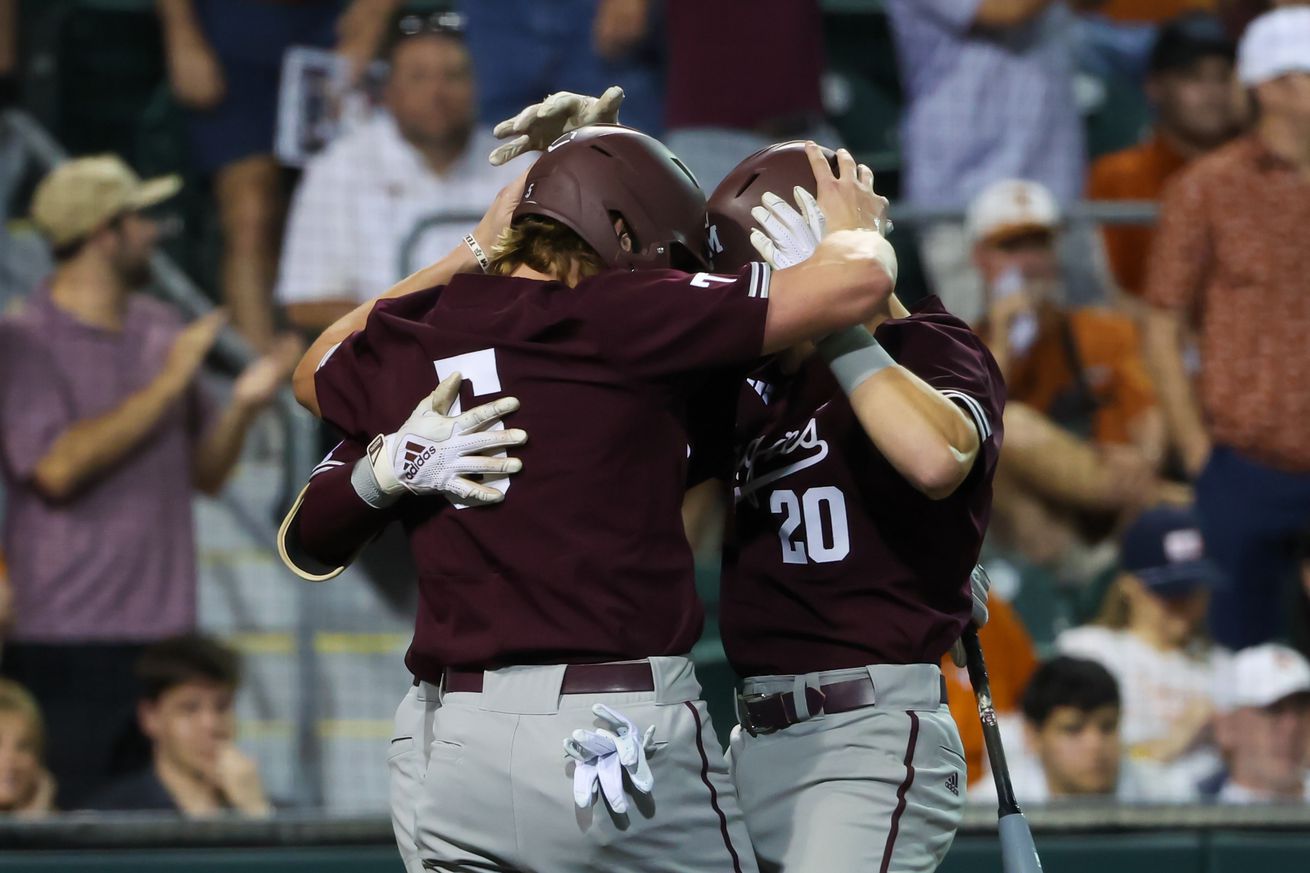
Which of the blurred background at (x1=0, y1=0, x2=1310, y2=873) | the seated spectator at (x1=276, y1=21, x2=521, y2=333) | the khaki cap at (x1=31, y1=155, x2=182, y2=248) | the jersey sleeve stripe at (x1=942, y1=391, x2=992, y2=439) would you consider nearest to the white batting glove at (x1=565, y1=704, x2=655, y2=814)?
the jersey sleeve stripe at (x1=942, y1=391, x2=992, y2=439)

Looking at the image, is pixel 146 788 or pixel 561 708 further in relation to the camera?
pixel 146 788

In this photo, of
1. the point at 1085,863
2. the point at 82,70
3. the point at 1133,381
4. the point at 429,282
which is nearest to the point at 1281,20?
the point at 1133,381

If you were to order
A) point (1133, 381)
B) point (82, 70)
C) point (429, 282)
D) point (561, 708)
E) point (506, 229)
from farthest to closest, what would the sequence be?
point (82, 70), point (1133, 381), point (429, 282), point (506, 229), point (561, 708)

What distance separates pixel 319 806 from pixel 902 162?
2630 millimetres

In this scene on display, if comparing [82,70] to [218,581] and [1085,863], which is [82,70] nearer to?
[218,581]

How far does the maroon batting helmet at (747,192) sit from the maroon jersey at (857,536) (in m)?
0.24

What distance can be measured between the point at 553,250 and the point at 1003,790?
3.50 ft

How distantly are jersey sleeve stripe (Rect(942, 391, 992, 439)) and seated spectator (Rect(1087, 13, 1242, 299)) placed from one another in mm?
3288

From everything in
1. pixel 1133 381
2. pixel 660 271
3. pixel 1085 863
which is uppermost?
pixel 660 271

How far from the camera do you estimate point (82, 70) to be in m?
5.46

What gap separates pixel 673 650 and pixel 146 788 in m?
2.43

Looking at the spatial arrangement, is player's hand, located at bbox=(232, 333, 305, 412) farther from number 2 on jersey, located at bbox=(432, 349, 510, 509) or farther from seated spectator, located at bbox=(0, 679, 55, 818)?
number 2 on jersey, located at bbox=(432, 349, 510, 509)

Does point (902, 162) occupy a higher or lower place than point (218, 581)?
higher

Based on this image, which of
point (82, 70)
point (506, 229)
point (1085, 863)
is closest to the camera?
point (506, 229)
